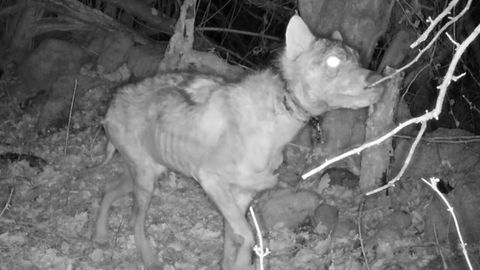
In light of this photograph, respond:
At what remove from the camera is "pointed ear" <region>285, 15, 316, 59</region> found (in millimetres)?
4730

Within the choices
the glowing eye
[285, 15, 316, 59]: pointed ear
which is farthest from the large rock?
the glowing eye

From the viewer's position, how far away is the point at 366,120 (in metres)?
6.56

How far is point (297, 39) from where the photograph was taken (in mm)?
4809

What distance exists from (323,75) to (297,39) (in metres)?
0.37

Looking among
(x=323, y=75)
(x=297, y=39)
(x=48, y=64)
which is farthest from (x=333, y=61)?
(x=48, y=64)

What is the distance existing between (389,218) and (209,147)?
2026mm

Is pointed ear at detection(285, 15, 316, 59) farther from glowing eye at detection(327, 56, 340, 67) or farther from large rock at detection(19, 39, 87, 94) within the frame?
large rock at detection(19, 39, 87, 94)

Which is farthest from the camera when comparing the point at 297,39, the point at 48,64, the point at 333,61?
the point at 48,64

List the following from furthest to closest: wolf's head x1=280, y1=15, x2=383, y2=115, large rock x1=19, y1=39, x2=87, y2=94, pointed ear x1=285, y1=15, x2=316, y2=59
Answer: large rock x1=19, y1=39, x2=87, y2=94, pointed ear x1=285, y1=15, x2=316, y2=59, wolf's head x1=280, y1=15, x2=383, y2=115

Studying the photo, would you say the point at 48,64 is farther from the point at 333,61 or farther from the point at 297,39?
the point at 333,61

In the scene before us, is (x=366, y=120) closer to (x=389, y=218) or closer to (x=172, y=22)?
(x=389, y=218)

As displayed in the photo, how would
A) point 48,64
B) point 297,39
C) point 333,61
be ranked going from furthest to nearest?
point 48,64 → point 297,39 → point 333,61

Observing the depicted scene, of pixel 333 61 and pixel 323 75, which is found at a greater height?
pixel 333 61

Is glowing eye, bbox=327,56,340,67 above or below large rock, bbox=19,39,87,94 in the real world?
above
